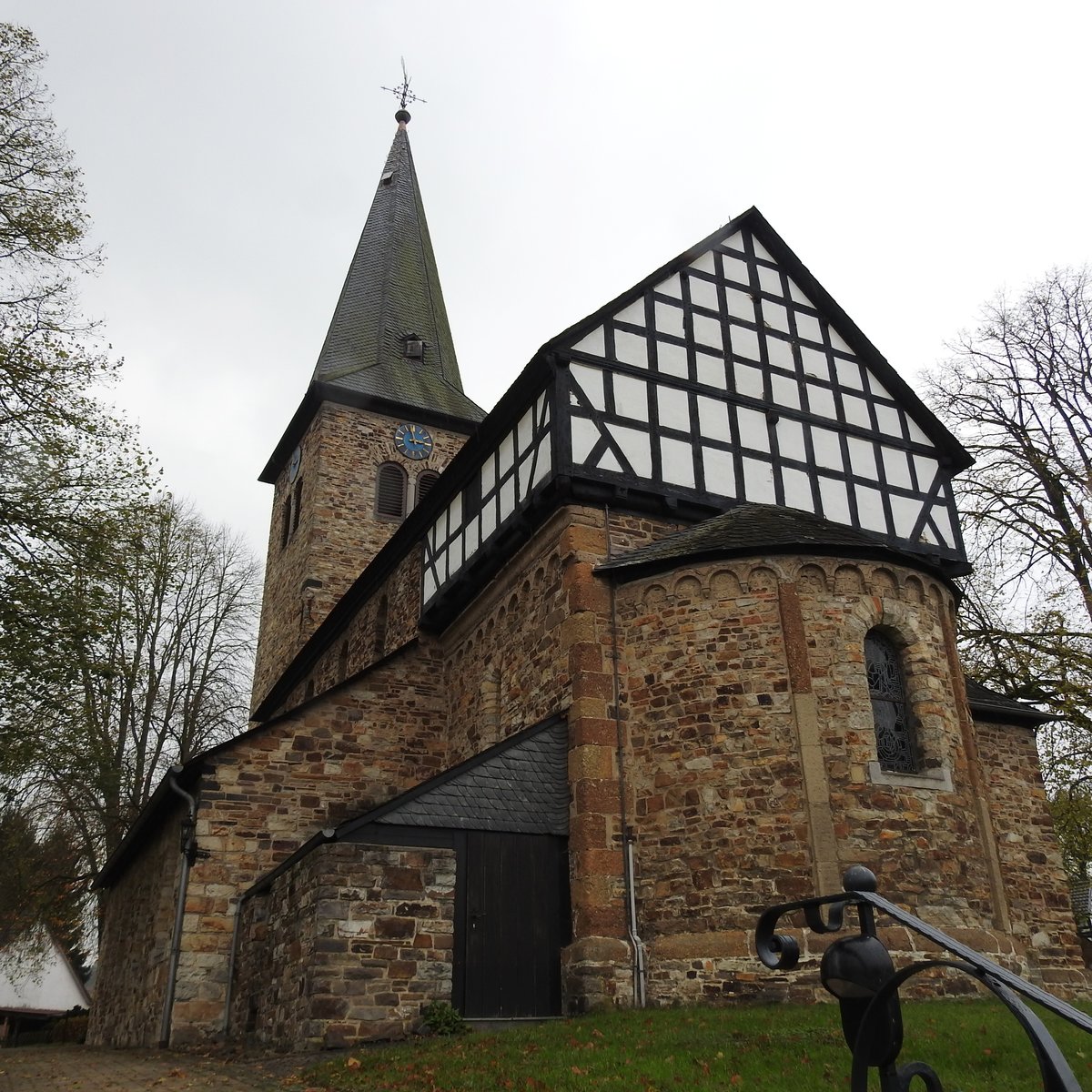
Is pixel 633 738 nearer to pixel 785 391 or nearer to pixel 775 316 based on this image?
pixel 785 391

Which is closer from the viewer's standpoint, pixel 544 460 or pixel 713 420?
pixel 544 460

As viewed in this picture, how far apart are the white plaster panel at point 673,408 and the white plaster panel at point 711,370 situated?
51 cm

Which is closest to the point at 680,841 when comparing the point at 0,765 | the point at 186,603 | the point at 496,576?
the point at 496,576

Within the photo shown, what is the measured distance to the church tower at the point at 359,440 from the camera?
92.7 feet

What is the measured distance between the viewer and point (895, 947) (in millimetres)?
10938

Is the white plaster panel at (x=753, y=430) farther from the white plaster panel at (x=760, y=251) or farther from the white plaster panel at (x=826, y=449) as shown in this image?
the white plaster panel at (x=760, y=251)

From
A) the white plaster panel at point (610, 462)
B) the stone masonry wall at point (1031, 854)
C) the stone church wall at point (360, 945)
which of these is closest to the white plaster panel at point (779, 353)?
the white plaster panel at point (610, 462)

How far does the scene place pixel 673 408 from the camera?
15016mm

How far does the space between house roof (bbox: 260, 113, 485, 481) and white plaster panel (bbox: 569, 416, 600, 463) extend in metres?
17.2

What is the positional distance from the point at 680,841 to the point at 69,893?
18.1m

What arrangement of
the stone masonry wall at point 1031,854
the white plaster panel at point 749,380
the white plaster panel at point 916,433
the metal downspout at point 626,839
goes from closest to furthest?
the metal downspout at point 626,839
the stone masonry wall at point 1031,854
the white plaster panel at point 749,380
the white plaster panel at point 916,433

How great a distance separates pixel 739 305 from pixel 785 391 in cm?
162

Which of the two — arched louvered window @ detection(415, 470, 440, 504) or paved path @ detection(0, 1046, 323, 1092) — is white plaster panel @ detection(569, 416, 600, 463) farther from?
arched louvered window @ detection(415, 470, 440, 504)

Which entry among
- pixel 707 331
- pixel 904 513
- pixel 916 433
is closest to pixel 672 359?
pixel 707 331
